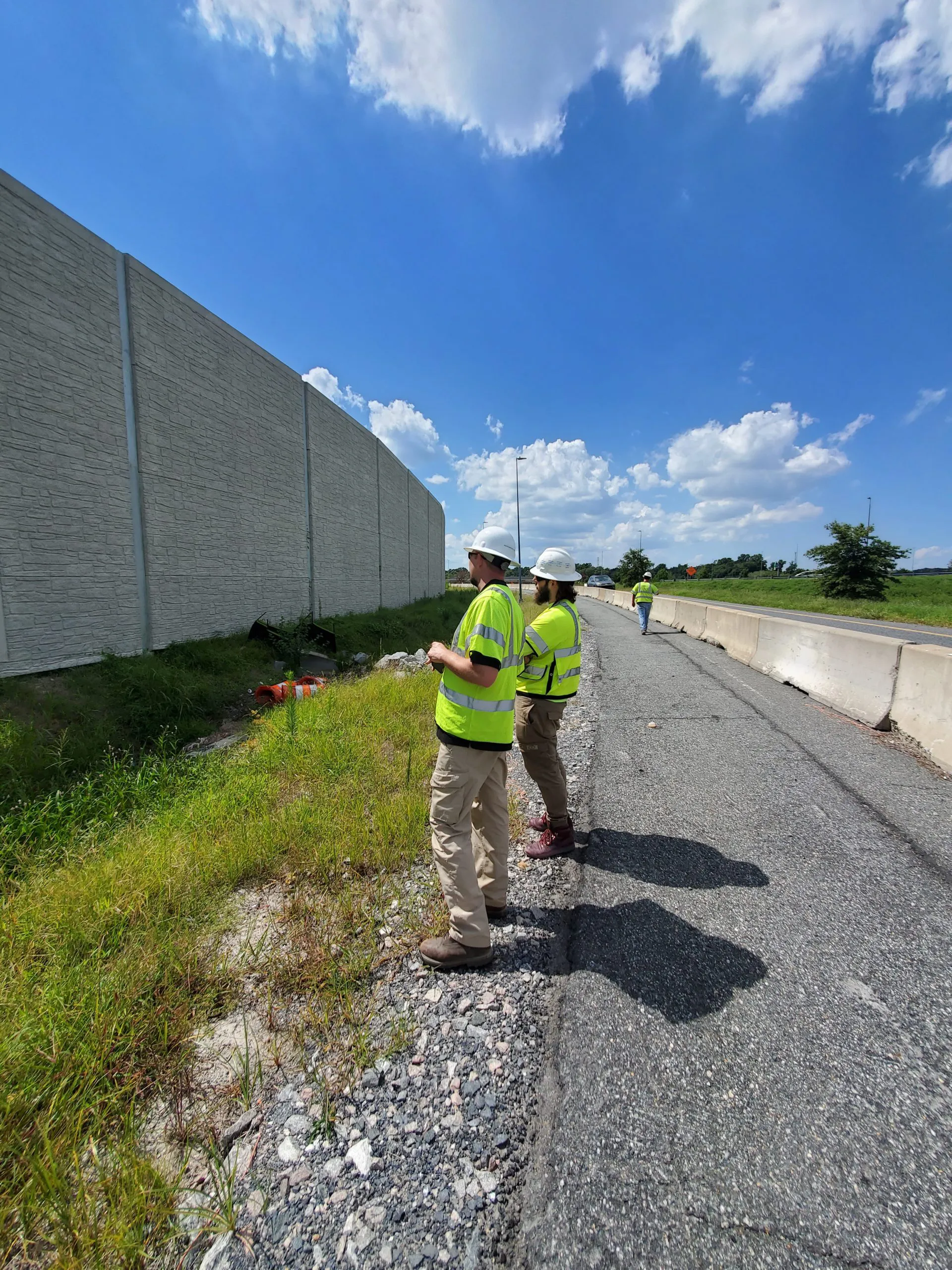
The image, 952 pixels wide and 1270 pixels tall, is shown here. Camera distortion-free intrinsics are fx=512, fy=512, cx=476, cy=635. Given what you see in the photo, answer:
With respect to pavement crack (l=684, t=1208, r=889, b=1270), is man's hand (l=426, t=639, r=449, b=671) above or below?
above

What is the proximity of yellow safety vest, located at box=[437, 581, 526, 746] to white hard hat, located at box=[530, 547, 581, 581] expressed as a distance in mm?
912

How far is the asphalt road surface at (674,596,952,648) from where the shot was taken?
1426 cm

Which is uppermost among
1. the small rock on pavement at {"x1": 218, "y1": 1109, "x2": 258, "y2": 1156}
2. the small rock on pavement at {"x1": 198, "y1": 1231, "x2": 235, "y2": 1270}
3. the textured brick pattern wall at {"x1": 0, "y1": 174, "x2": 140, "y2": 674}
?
the textured brick pattern wall at {"x1": 0, "y1": 174, "x2": 140, "y2": 674}

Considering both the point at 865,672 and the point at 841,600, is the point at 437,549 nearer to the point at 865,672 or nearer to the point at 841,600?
the point at 841,600

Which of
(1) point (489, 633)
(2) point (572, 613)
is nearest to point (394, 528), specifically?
(2) point (572, 613)

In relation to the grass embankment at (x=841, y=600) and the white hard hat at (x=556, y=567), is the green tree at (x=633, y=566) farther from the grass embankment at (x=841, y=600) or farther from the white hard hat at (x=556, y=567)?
the white hard hat at (x=556, y=567)

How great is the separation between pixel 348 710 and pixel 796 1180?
17.5 feet

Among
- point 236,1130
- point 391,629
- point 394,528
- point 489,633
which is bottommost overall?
point 236,1130

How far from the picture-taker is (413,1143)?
1638 millimetres

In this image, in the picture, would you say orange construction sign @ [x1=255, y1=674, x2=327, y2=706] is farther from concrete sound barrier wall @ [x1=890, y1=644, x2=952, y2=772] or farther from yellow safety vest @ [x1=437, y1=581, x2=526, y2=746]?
concrete sound barrier wall @ [x1=890, y1=644, x2=952, y2=772]

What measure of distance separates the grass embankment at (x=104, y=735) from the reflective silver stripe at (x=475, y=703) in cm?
Answer: 289

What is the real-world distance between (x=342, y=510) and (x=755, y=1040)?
15465 millimetres

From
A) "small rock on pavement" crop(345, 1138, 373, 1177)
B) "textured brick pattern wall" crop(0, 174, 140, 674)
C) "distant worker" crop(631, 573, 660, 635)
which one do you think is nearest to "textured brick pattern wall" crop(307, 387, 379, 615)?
"textured brick pattern wall" crop(0, 174, 140, 674)

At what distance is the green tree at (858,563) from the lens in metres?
29.3
